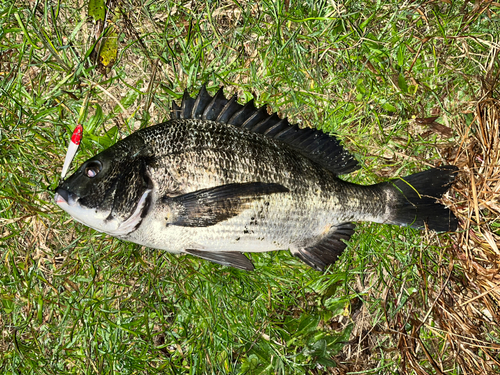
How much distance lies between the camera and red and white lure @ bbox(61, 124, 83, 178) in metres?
3.04

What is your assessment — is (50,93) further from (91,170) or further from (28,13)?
(91,170)

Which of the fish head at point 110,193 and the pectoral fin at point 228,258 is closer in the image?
the fish head at point 110,193

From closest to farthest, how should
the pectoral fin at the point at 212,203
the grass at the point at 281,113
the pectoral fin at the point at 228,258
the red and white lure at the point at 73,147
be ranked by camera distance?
the pectoral fin at the point at 212,203 → the pectoral fin at the point at 228,258 → the red and white lure at the point at 73,147 → the grass at the point at 281,113

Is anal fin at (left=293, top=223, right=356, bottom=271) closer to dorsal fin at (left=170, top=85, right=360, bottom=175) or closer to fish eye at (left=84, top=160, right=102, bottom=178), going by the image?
dorsal fin at (left=170, top=85, right=360, bottom=175)

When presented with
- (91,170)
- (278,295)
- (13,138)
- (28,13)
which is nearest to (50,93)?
(13,138)

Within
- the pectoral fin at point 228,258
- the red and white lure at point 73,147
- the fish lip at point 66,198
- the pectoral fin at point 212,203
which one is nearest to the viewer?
the fish lip at point 66,198

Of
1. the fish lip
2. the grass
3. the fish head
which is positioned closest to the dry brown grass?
the grass

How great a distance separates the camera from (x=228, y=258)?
2.85 m

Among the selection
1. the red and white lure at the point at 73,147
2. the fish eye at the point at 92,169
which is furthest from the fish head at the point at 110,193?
the red and white lure at the point at 73,147

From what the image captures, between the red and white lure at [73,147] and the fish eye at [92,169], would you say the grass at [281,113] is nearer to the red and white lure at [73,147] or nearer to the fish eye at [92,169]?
the red and white lure at [73,147]

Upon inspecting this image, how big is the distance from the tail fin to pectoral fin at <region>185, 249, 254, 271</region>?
134cm

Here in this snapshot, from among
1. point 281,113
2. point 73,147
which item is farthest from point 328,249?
point 73,147

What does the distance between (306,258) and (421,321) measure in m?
1.27

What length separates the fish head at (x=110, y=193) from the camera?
2475 millimetres
